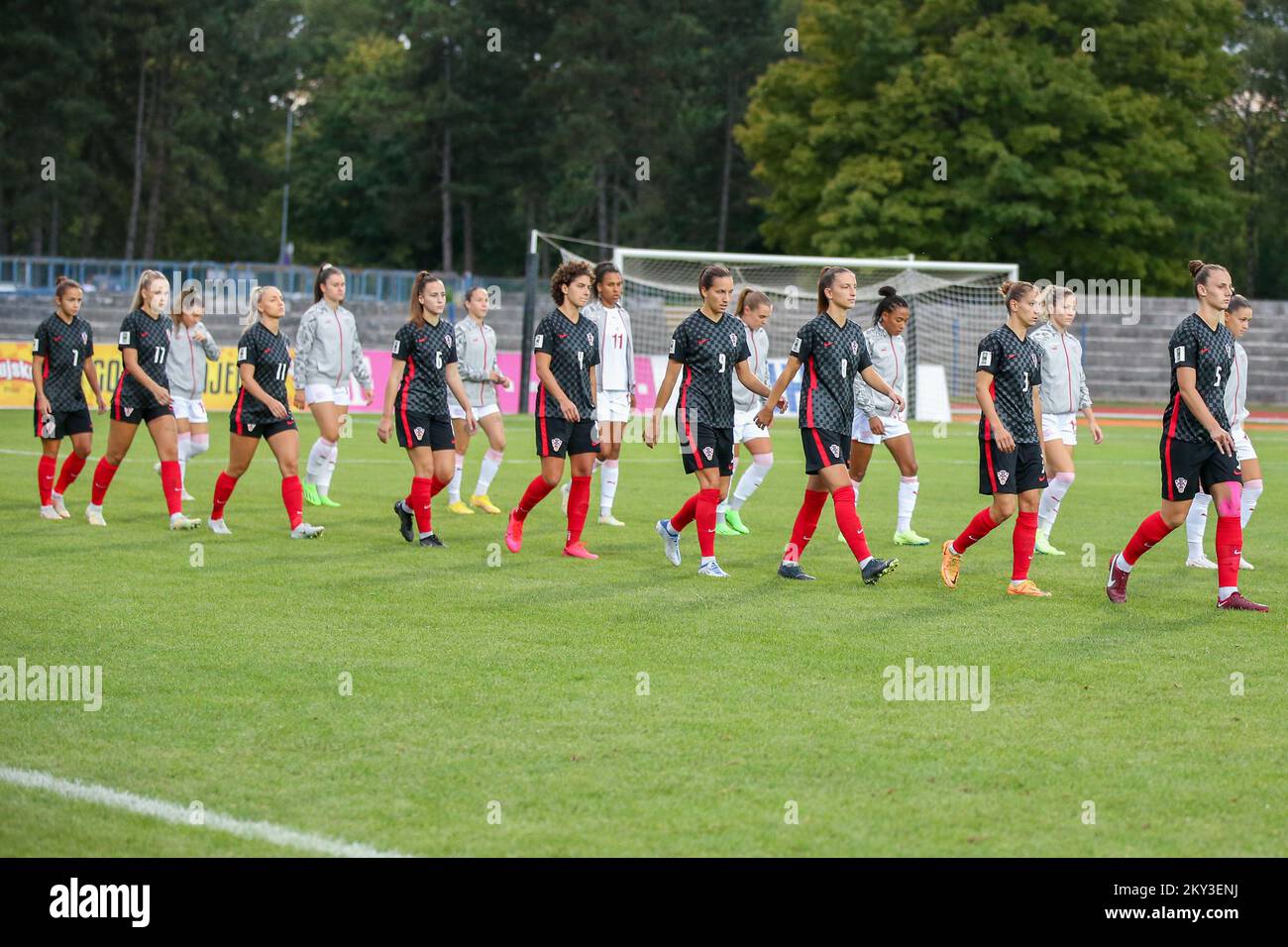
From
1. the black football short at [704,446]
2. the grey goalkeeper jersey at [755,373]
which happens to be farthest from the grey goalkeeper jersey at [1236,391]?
the grey goalkeeper jersey at [755,373]

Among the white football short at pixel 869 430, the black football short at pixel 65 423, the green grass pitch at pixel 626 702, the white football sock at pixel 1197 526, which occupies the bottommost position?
the green grass pitch at pixel 626 702

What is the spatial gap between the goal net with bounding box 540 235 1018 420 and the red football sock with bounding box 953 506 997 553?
1994 centimetres

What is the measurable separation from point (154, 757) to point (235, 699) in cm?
96

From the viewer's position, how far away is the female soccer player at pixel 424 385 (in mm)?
12258

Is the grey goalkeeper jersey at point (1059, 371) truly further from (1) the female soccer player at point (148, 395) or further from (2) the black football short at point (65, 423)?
(2) the black football short at point (65, 423)

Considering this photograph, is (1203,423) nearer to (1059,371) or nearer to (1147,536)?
(1147,536)

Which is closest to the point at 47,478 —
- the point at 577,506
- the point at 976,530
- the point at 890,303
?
the point at 577,506

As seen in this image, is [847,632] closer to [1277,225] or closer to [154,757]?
[154,757]

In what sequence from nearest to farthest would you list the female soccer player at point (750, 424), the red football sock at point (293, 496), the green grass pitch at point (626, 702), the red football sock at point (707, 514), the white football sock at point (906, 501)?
the green grass pitch at point (626, 702) → the red football sock at point (707, 514) → the red football sock at point (293, 496) → the white football sock at point (906, 501) → the female soccer player at point (750, 424)

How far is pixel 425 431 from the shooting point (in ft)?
40.6

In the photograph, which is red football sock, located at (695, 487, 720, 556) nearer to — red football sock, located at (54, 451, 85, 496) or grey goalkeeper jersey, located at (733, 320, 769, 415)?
grey goalkeeper jersey, located at (733, 320, 769, 415)

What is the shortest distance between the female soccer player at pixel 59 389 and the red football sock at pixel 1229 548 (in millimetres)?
8978
